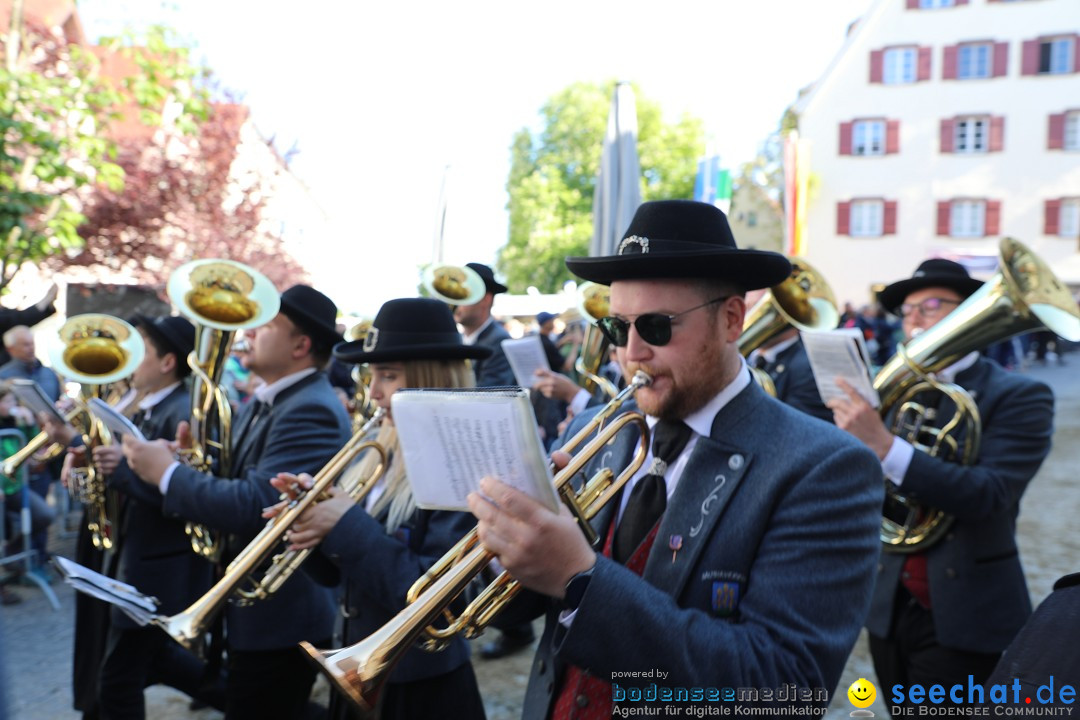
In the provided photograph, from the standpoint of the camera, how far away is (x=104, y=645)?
13.1 feet

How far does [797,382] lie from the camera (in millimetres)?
4691

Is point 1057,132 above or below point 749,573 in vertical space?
above

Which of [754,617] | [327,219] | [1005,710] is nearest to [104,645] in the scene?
[754,617]

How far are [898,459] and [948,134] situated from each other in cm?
3172

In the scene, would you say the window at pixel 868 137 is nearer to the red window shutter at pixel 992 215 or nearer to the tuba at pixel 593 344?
the red window shutter at pixel 992 215

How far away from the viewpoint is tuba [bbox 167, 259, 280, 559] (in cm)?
396

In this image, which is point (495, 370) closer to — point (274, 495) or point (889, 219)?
point (274, 495)

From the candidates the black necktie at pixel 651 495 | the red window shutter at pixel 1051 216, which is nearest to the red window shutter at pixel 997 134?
the red window shutter at pixel 1051 216

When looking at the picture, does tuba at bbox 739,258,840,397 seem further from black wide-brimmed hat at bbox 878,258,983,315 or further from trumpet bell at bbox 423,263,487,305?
trumpet bell at bbox 423,263,487,305

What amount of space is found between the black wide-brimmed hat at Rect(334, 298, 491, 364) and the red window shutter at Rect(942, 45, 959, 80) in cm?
3262

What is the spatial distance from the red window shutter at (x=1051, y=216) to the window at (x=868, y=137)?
19.7 feet

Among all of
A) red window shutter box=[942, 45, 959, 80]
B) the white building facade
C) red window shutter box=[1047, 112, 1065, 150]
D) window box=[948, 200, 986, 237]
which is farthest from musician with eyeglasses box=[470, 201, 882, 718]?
red window shutter box=[1047, 112, 1065, 150]

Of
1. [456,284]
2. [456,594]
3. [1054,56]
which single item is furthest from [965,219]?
[456,594]

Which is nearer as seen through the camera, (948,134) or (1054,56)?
(1054,56)
